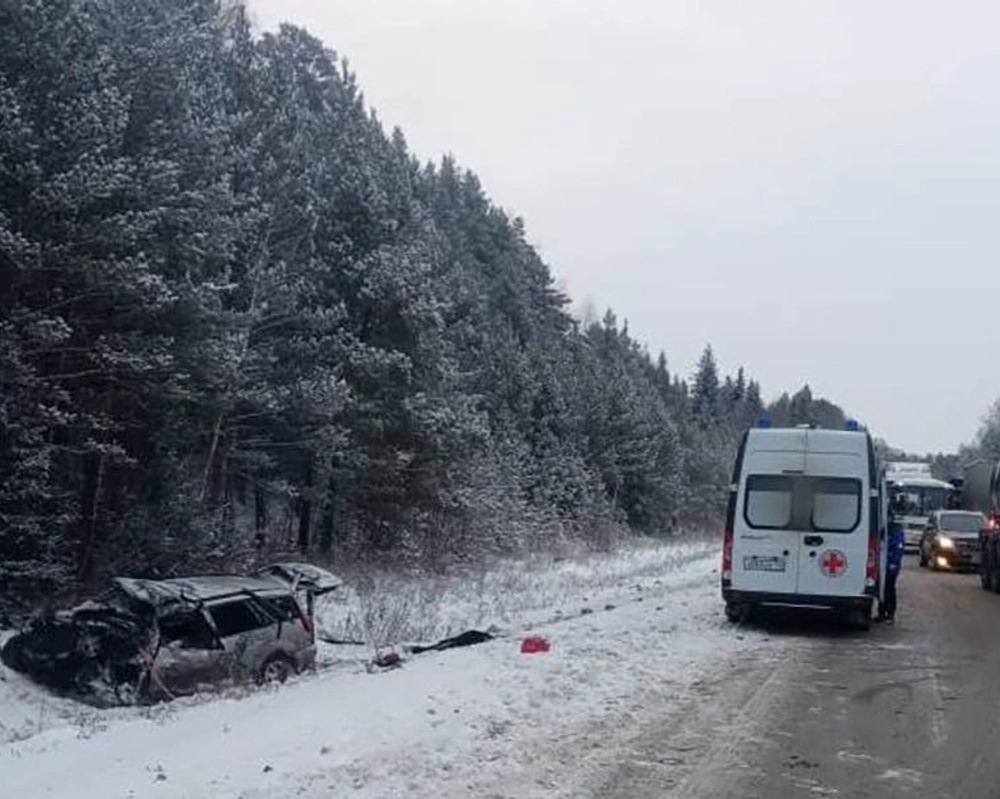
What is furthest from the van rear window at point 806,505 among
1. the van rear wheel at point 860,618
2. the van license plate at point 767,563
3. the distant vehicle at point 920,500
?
the distant vehicle at point 920,500

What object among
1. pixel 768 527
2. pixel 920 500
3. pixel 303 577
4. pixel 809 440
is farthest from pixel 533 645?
pixel 920 500

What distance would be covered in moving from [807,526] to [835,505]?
52 centimetres

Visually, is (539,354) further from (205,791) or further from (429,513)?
(205,791)

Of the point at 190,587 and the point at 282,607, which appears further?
the point at 282,607

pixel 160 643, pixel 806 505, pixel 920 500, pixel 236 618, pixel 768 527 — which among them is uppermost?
pixel 806 505

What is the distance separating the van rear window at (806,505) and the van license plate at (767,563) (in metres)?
0.44

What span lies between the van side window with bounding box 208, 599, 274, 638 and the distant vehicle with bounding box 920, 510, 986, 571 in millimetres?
28220

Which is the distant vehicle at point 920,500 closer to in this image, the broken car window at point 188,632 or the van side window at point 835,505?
the van side window at point 835,505

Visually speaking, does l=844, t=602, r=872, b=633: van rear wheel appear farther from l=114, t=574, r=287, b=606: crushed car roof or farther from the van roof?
l=114, t=574, r=287, b=606: crushed car roof

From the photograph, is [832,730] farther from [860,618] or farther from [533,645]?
[860,618]

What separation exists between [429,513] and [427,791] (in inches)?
1195

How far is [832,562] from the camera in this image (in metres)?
18.3

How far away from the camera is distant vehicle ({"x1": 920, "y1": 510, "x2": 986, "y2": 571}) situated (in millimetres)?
38812

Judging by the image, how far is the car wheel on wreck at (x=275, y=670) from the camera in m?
15.7
